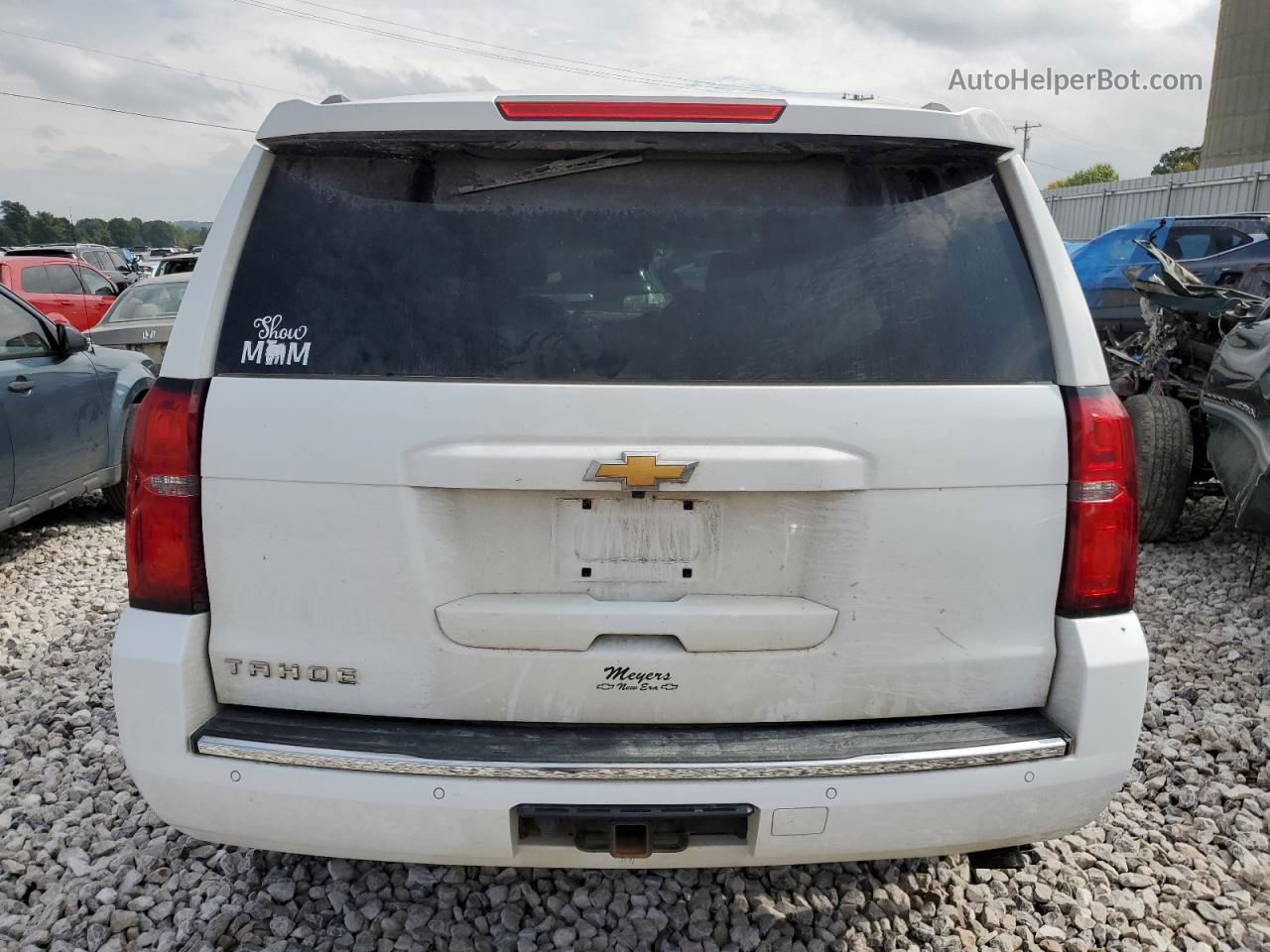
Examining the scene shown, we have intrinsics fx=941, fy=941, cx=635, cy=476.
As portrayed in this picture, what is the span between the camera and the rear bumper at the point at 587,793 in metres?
1.88

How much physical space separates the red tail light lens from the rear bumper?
1.26 m

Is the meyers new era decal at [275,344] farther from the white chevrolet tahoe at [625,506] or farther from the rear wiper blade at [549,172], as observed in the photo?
the rear wiper blade at [549,172]

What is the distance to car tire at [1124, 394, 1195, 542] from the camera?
5711 millimetres

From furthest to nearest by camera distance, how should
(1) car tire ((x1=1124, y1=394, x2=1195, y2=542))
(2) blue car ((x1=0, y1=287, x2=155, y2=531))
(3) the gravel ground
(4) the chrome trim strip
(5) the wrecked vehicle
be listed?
1. (1) car tire ((x1=1124, y1=394, x2=1195, y2=542))
2. (2) blue car ((x1=0, y1=287, x2=155, y2=531))
3. (5) the wrecked vehicle
4. (3) the gravel ground
5. (4) the chrome trim strip

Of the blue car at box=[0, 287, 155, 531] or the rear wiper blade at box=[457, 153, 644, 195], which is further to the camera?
the blue car at box=[0, 287, 155, 531]

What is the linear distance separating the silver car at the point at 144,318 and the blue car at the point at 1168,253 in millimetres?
10293

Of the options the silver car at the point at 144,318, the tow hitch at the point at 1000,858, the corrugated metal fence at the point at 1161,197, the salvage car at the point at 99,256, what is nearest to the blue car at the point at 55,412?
the silver car at the point at 144,318

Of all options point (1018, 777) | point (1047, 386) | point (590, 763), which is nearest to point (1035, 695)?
point (1018, 777)

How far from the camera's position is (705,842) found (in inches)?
76.2

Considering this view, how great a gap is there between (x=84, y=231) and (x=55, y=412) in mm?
72288

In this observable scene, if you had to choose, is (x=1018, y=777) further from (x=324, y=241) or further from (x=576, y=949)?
(x=324, y=241)

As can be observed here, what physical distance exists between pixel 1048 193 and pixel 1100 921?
115 ft

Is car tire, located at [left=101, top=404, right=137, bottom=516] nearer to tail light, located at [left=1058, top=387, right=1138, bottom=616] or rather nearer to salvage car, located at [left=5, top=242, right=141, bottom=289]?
tail light, located at [left=1058, top=387, right=1138, bottom=616]

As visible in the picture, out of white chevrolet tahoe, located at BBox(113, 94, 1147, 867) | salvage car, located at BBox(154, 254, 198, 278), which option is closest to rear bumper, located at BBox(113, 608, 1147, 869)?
white chevrolet tahoe, located at BBox(113, 94, 1147, 867)
